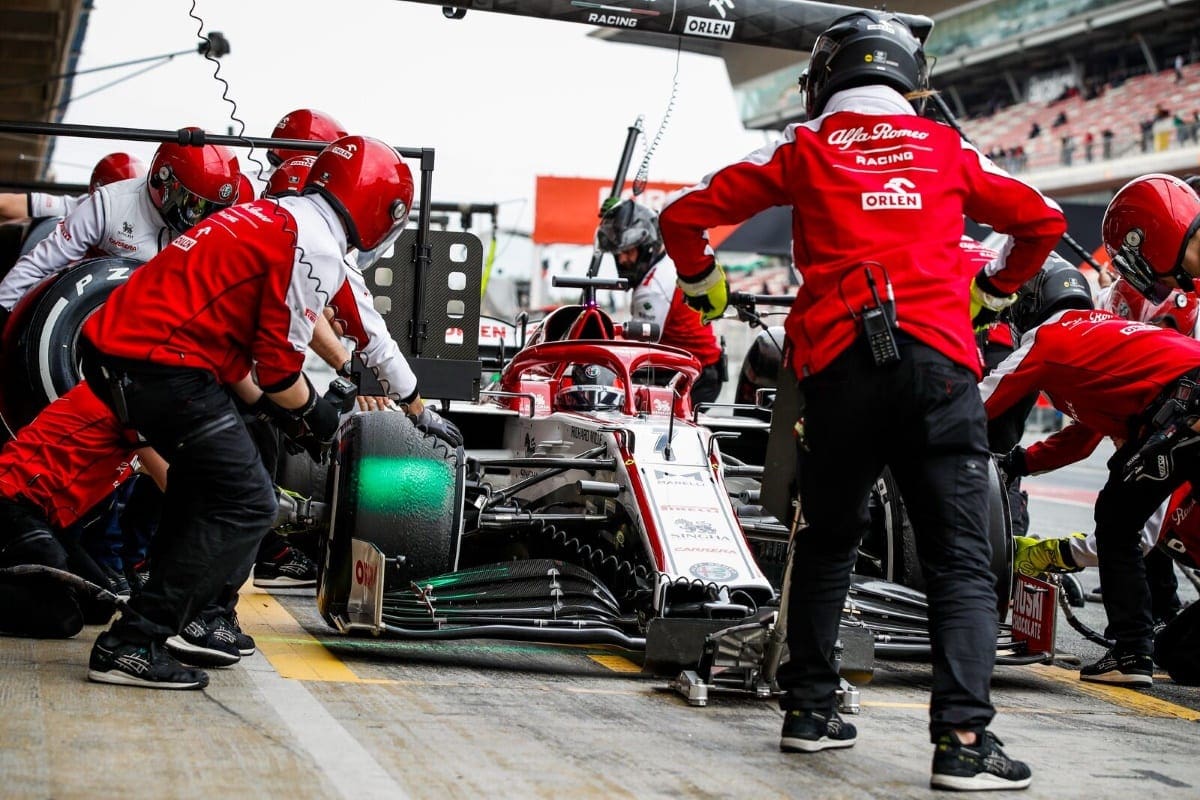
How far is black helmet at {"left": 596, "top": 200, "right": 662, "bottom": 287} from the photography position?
29.0 feet

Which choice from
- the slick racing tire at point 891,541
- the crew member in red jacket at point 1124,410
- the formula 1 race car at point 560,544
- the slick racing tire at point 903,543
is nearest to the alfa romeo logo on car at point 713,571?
the formula 1 race car at point 560,544

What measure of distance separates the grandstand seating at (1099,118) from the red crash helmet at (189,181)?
32.4m

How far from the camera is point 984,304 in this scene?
433 cm

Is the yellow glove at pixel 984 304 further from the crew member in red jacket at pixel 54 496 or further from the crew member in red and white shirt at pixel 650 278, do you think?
the crew member in red and white shirt at pixel 650 278

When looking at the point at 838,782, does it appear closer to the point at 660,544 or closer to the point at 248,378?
the point at 660,544

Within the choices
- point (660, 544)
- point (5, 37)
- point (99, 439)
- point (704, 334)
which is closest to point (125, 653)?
point (99, 439)

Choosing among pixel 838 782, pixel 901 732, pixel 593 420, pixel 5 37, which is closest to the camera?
pixel 838 782

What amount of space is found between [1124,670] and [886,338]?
8.25 feet

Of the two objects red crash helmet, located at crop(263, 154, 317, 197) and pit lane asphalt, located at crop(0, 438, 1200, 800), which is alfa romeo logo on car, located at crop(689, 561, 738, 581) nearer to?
pit lane asphalt, located at crop(0, 438, 1200, 800)

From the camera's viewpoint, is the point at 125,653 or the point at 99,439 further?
the point at 99,439

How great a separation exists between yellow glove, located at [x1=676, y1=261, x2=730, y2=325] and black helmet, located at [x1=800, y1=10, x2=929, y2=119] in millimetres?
599

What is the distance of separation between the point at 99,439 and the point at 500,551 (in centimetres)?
184

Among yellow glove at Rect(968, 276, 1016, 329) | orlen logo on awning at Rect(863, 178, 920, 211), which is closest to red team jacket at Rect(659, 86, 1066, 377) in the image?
orlen logo on awning at Rect(863, 178, 920, 211)

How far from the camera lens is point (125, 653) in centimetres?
438
